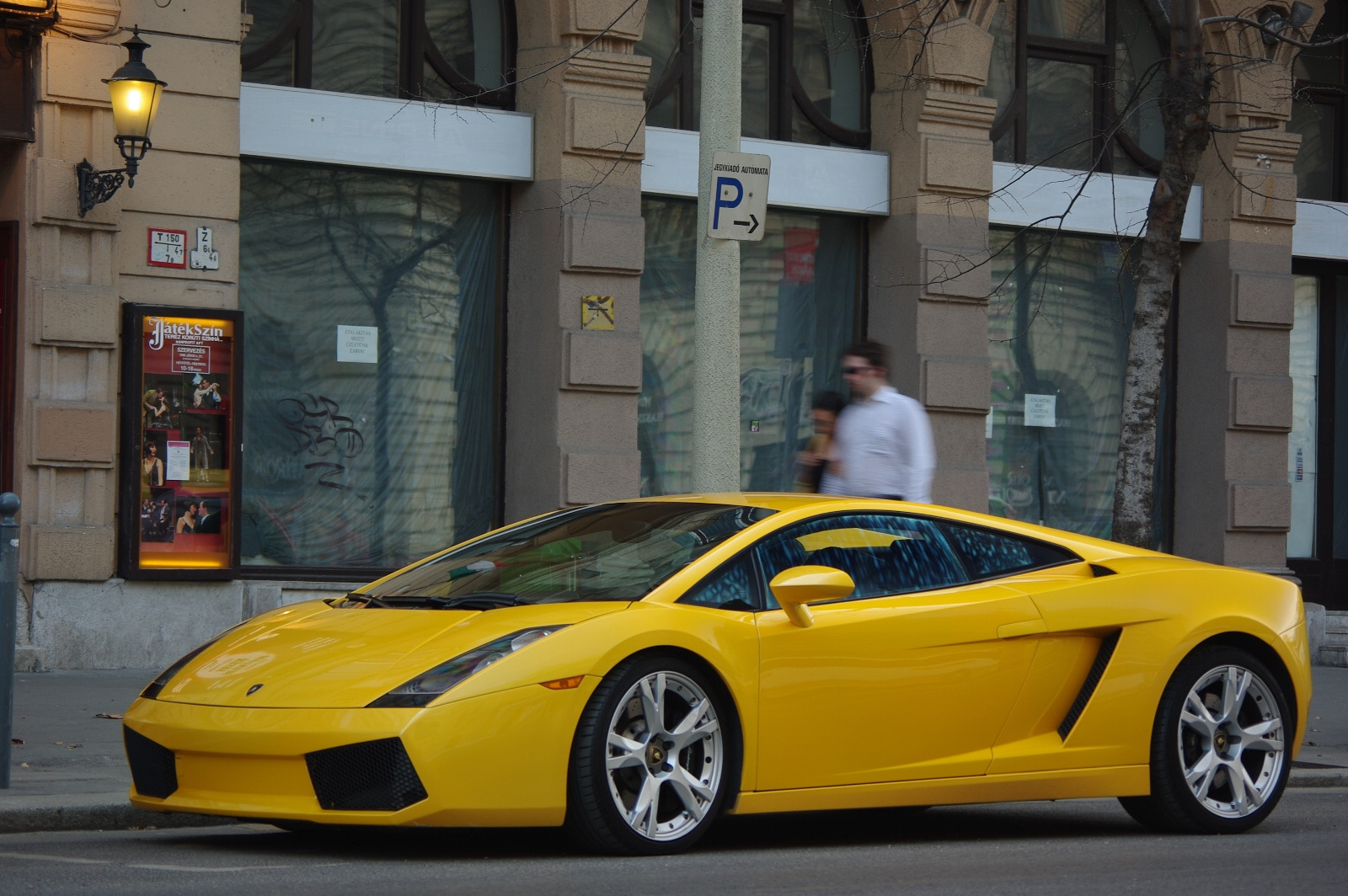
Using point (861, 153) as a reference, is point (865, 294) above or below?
below

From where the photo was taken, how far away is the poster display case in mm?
12688

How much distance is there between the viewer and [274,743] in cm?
597

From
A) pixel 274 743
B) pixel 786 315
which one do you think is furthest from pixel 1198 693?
pixel 786 315

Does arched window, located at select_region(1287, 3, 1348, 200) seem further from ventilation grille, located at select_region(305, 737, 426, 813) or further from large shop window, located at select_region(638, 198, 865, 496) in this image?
ventilation grille, located at select_region(305, 737, 426, 813)

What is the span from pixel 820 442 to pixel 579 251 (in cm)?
481

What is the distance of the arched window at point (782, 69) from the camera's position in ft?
→ 50.4

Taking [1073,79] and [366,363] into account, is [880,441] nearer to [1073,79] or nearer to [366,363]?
[366,363]

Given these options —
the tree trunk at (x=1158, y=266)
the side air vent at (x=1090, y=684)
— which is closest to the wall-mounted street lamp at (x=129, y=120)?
the tree trunk at (x=1158, y=266)

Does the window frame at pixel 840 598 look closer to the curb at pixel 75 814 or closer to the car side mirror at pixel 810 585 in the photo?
the car side mirror at pixel 810 585

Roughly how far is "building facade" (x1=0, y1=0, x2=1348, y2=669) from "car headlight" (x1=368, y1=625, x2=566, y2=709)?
23.2 feet

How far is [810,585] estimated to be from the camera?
6.46 metres

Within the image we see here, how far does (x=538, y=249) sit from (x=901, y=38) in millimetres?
3730

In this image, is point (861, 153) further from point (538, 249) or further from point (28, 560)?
point (28, 560)

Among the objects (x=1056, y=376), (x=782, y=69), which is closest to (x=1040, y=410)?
(x=1056, y=376)
